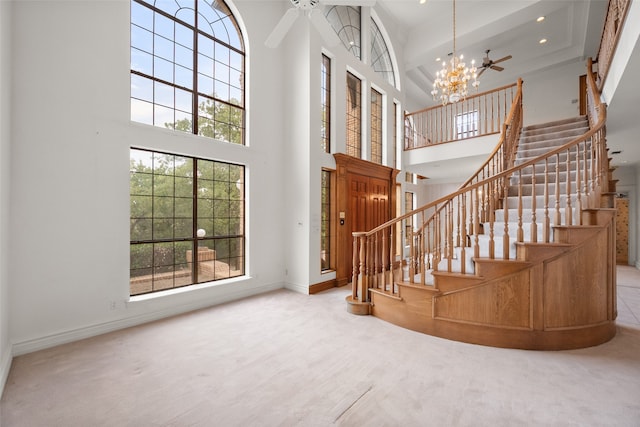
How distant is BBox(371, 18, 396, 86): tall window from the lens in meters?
6.93

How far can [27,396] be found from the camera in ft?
6.77

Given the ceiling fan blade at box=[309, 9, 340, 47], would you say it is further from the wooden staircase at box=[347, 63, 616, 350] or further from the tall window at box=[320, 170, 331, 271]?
the tall window at box=[320, 170, 331, 271]

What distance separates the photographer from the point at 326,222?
17.6 ft

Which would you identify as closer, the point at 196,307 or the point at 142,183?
the point at 142,183

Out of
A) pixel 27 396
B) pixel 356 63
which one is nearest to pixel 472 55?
pixel 356 63

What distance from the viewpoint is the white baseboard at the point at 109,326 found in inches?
108

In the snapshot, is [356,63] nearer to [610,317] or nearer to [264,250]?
[264,250]

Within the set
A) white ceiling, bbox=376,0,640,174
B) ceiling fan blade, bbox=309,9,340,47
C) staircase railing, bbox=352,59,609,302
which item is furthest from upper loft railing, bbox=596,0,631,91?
ceiling fan blade, bbox=309,9,340,47

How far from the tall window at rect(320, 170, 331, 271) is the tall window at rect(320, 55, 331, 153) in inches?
24.8

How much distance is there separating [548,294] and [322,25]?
3701 mm

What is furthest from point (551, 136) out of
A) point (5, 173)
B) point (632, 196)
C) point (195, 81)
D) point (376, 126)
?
point (5, 173)

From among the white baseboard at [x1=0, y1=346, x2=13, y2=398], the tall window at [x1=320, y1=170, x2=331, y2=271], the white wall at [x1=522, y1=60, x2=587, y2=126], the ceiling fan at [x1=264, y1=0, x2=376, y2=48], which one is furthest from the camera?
the white wall at [x1=522, y1=60, x2=587, y2=126]

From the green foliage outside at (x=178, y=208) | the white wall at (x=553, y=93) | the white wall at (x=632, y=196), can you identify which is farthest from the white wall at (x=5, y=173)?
the white wall at (x=632, y=196)

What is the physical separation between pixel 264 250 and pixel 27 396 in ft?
10.4
